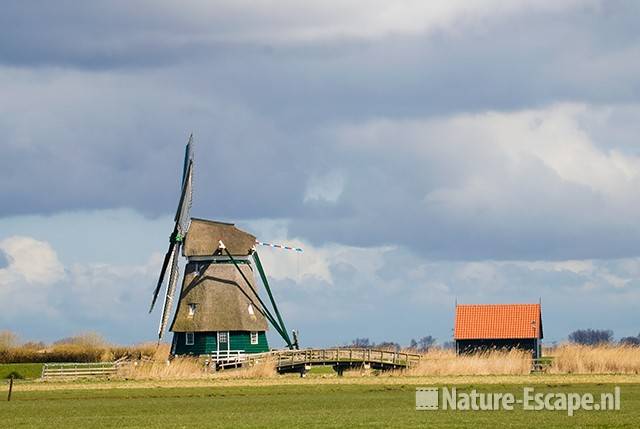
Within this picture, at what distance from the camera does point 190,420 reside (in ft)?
102

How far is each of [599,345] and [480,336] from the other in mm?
13280

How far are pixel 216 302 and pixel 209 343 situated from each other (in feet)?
6.48

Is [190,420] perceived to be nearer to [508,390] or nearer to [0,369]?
[508,390]

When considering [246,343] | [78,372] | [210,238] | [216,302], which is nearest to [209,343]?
[246,343]

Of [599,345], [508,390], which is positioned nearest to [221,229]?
[599,345]

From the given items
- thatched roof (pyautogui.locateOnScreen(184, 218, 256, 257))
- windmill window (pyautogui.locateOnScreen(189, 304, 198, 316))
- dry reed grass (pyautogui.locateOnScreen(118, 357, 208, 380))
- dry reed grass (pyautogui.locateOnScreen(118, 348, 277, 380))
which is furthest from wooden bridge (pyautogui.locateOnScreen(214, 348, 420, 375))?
thatched roof (pyautogui.locateOnScreen(184, 218, 256, 257))

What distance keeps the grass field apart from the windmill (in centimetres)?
1131

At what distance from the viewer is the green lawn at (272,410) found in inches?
1131

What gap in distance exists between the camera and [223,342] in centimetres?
6266

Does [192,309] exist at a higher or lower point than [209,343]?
higher

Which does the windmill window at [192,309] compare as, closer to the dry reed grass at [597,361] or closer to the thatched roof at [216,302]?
the thatched roof at [216,302]

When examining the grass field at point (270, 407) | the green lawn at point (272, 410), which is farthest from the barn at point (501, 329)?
the green lawn at point (272, 410)

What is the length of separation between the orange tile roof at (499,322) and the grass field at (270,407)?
63.5 ft

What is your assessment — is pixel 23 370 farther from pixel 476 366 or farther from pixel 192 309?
pixel 476 366
